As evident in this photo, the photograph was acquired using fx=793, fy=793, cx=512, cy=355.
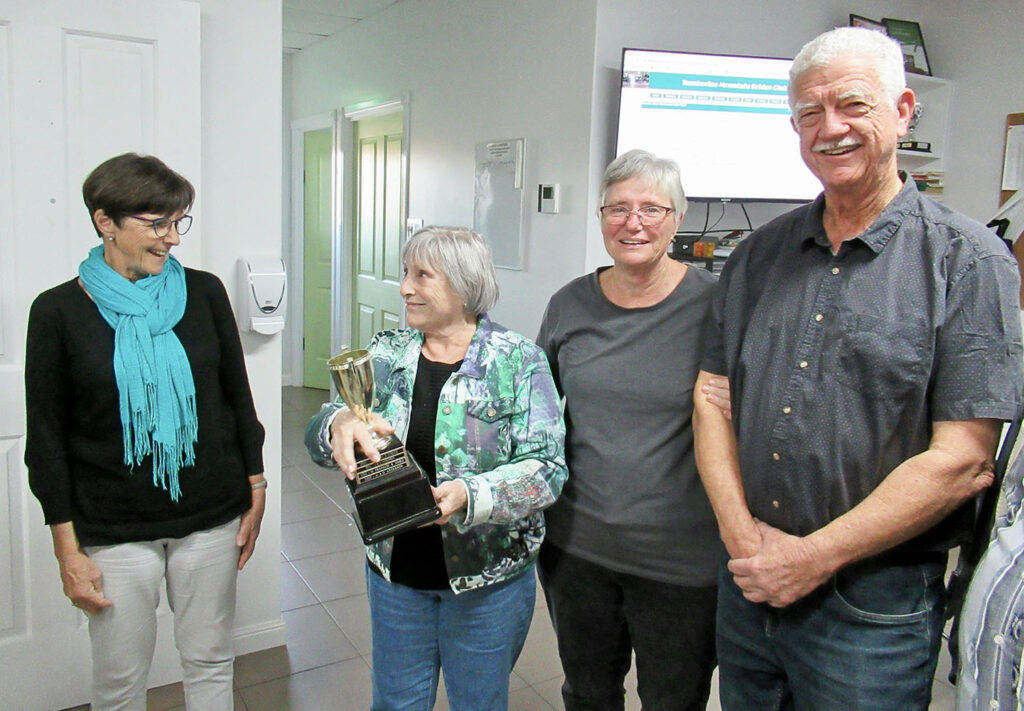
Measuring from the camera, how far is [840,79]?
1.14 metres

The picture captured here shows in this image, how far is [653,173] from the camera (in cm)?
156

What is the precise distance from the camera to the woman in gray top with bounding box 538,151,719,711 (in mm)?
1529

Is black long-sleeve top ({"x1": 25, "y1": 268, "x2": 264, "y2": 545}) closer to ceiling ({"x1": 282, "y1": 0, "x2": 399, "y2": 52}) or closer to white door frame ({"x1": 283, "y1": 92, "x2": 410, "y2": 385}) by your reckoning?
white door frame ({"x1": 283, "y1": 92, "x2": 410, "y2": 385})

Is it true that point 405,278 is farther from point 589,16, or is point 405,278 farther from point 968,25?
point 968,25

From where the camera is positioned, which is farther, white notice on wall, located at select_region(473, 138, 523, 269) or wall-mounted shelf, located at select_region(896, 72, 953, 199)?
wall-mounted shelf, located at select_region(896, 72, 953, 199)

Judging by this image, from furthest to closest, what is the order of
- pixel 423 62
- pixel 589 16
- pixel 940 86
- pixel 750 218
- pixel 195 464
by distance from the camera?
1. pixel 423 62
2. pixel 940 86
3. pixel 750 218
4. pixel 589 16
5. pixel 195 464

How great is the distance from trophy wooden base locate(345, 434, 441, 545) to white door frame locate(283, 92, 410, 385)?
390cm

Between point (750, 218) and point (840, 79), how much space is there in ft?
8.88

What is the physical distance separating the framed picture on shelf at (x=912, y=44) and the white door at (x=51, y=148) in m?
3.37

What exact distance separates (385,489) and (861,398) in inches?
29.7

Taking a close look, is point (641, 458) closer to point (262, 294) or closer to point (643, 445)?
point (643, 445)

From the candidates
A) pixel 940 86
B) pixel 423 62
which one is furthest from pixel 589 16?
pixel 940 86

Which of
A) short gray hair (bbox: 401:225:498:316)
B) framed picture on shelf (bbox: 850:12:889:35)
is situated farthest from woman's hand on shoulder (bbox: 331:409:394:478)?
framed picture on shelf (bbox: 850:12:889:35)

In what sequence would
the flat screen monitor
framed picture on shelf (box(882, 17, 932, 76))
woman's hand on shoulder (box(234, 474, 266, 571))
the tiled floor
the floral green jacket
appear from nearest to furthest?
the floral green jacket, woman's hand on shoulder (box(234, 474, 266, 571)), the tiled floor, the flat screen monitor, framed picture on shelf (box(882, 17, 932, 76))
